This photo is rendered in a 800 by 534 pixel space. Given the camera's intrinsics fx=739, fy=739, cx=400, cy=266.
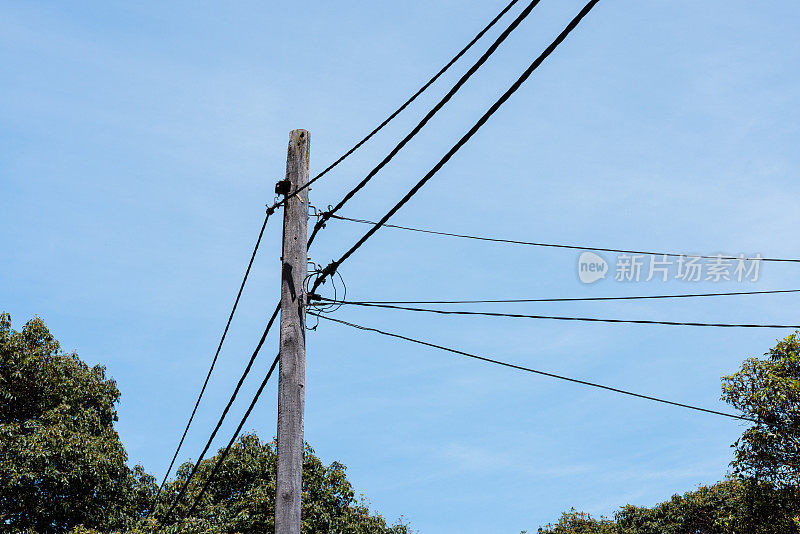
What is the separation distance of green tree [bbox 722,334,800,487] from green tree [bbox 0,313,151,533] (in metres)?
21.7

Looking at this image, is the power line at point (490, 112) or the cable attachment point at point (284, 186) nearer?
the power line at point (490, 112)

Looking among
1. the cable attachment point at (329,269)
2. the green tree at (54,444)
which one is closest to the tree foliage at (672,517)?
the green tree at (54,444)

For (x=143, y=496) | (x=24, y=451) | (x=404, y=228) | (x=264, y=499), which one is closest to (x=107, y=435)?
(x=143, y=496)

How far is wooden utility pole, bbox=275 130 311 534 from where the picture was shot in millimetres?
7762

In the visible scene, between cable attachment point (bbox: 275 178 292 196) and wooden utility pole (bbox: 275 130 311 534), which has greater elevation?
cable attachment point (bbox: 275 178 292 196)

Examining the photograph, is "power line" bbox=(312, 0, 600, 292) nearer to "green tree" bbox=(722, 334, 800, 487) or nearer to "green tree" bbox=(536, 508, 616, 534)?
"green tree" bbox=(722, 334, 800, 487)

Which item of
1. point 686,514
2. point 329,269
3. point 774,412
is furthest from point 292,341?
point 686,514

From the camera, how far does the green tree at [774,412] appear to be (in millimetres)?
22422

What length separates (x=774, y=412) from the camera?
22969 millimetres

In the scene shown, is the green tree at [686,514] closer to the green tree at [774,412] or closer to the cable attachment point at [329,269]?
the green tree at [774,412]

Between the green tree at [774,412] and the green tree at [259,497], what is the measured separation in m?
14.3

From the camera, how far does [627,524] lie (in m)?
43.5

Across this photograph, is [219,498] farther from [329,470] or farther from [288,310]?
[288,310]

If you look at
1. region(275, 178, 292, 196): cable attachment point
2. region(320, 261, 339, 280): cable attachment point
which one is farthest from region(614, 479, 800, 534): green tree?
region(275, 178, 292, 196): cable attachment point
